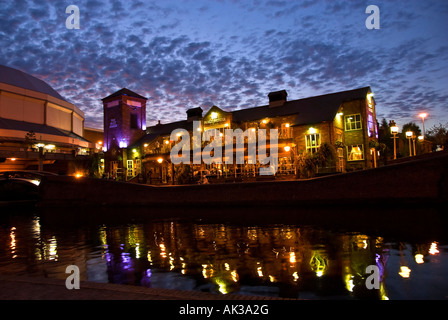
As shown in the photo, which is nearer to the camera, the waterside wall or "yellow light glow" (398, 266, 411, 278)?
"yellow light glow" (398, 266, 411, 278)

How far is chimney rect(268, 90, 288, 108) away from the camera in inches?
1486

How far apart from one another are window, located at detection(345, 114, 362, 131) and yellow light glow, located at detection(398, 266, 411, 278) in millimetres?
28131

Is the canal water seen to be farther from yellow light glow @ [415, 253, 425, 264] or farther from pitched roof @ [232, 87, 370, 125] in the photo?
pitched roof @ [232, 87, 370, 125]

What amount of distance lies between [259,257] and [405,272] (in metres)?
3.22

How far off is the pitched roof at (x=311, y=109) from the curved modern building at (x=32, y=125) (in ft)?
106

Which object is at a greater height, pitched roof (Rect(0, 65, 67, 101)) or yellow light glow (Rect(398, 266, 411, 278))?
pitched roof (Rect(0, 65, 67, 101))

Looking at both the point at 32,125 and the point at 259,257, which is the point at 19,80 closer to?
the point at 32,125

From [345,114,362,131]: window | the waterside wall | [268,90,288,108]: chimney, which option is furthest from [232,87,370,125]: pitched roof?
the waterside wall

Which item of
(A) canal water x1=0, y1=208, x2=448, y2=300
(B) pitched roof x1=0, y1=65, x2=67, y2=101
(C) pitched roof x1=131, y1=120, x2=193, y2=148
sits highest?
(B) pitched roof x1=0, y1=65, x2=67, y2=101

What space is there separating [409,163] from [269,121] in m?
19.0

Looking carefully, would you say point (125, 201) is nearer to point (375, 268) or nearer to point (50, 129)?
point (375, 268)

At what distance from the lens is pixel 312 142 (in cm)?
3136
